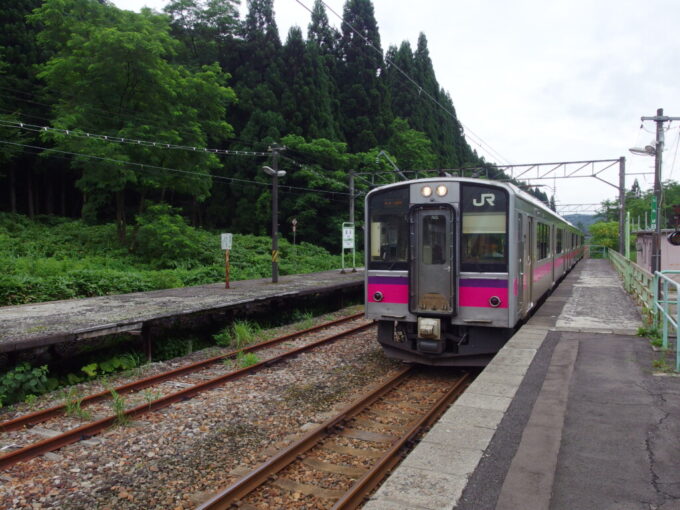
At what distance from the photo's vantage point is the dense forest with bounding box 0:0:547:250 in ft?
67.9

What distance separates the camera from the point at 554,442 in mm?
3748

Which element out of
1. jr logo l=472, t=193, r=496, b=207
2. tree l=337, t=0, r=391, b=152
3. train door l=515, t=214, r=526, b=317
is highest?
tree l=337, t=0, r=391, b=152

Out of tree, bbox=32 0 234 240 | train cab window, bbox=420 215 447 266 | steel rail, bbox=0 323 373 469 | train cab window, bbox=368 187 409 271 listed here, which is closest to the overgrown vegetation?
tree, bbox=32 0 234 240

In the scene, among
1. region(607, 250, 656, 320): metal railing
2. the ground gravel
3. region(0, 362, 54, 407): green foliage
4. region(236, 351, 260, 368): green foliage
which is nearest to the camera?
the ground gravel

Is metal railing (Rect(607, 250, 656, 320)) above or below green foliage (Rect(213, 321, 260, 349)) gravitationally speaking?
above

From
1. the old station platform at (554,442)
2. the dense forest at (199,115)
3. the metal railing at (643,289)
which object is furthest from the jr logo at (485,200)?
the dense forest at (199,115)

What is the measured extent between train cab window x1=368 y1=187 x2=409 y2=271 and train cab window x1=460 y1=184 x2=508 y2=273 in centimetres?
87

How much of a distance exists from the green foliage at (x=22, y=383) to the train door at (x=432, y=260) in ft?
18.0

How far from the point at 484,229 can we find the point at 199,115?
2096 cm

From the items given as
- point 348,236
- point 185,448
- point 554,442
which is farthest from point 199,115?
point 554,442

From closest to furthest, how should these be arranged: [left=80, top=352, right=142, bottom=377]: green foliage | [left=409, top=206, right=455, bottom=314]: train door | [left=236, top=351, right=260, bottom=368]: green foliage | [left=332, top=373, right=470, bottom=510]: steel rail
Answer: [left=332, top=373, right=470, bottom=510]: steel rail, [left=409, top=206, right=455, bottom=314]: train door, [left=80, top=352, right=142, bottom=377]: green foliage, [left=236, top=351, right=260, bottom=368]: green foliage

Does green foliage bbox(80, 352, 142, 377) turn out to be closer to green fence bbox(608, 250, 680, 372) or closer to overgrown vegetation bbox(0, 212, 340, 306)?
overgrown vegetation bbox(0, 212, 340, 306)

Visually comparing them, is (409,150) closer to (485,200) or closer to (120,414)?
(485,200)

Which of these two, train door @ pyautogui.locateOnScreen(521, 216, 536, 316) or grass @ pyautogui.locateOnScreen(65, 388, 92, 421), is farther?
train door @ pyautogui.locateOnScreen(521, 216, 536, 316)
